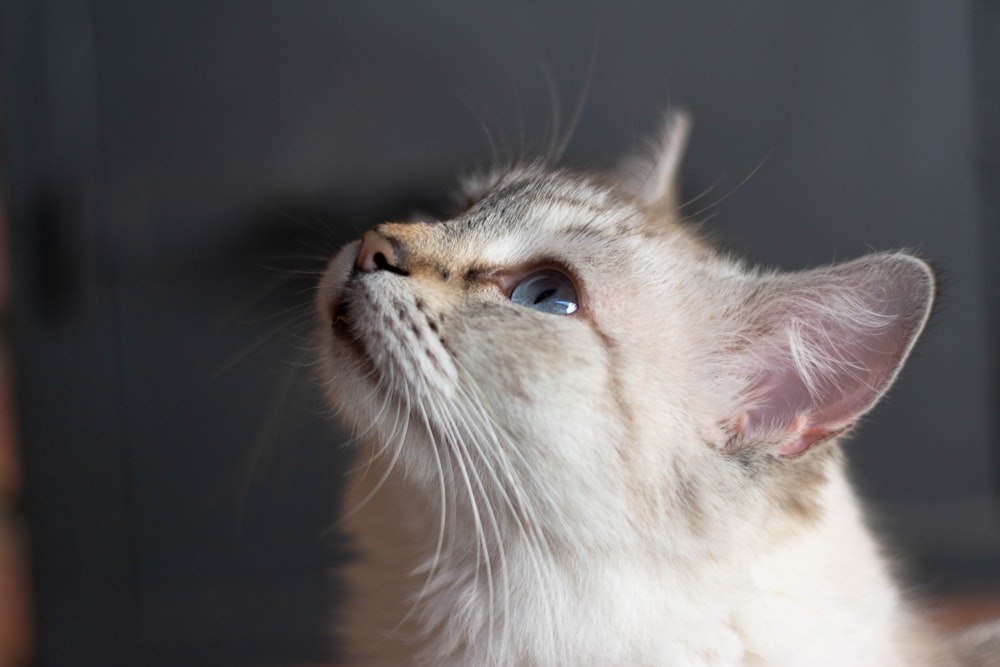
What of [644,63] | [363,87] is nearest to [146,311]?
[363,87]

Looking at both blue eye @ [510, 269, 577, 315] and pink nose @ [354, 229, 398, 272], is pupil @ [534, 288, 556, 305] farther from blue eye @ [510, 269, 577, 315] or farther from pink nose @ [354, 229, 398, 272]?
pink nose @ [354, 229, 398, 272]

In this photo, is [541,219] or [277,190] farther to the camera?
[277,190]

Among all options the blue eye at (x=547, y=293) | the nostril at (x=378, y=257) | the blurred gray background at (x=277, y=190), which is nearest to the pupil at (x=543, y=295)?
the blue eye at (x=547, y=293)

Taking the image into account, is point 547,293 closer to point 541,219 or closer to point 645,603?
point 541,219

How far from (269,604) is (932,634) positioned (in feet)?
5.58

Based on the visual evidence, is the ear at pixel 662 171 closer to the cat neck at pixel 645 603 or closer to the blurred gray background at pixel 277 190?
the cat neck at pixel 645 603

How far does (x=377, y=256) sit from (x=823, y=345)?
1.49 ft

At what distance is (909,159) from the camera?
230 centimetres

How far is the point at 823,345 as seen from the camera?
911 millimetres

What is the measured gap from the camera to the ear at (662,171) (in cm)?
123

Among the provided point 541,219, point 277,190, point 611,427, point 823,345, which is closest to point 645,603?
point 611,427

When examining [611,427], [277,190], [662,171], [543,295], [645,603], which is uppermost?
[277,190]

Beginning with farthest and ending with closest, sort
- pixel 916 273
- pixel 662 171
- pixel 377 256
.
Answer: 1. pixel 662 171
2. pixel 377 256
3. pixel 916 273

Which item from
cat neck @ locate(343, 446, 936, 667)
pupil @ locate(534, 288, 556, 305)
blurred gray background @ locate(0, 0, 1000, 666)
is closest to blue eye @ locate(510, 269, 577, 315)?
pupil @ locate(534, 288, 556, 305)
